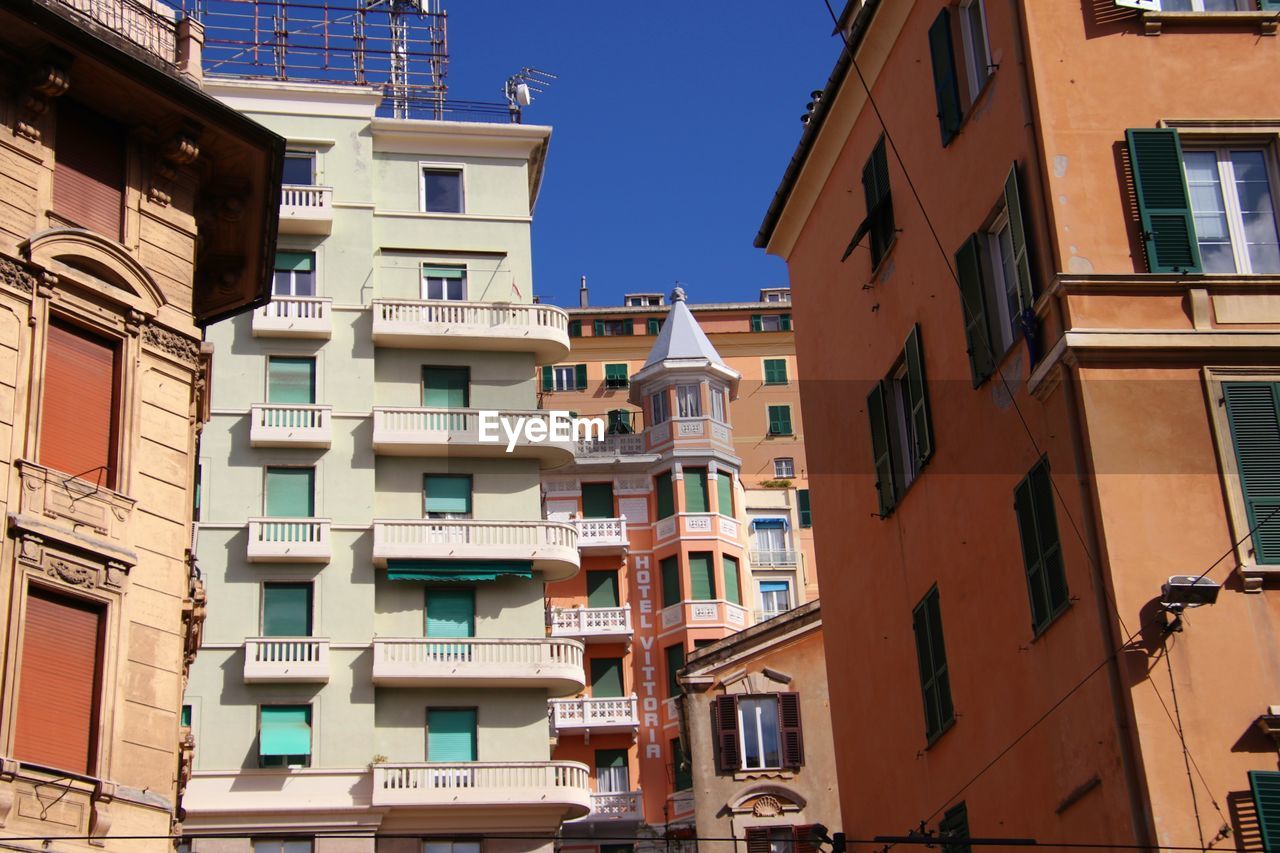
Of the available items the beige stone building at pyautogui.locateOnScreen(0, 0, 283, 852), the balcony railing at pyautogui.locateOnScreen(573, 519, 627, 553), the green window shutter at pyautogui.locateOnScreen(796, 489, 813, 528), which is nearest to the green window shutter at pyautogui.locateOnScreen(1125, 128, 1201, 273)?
the beige stone building at pyautogui.locateOnScreen(0, 0, 283, 852)

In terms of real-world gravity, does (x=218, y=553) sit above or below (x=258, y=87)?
below

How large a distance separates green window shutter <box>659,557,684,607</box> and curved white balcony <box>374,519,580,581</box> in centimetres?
2065

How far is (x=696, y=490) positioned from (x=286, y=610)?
26.3m

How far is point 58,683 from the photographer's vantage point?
801 inches

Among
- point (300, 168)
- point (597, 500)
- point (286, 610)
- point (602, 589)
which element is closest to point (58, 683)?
point (286, 610)

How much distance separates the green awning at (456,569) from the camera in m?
42.4

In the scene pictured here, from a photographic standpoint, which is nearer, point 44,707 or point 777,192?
point 44,707

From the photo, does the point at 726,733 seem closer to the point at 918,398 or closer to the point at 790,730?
the point at 790,730

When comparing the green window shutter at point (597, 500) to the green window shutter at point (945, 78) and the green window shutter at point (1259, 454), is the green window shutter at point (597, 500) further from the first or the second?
the green window shutter at point (1259, 454)

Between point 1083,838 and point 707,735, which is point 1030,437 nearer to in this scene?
point 1083,838

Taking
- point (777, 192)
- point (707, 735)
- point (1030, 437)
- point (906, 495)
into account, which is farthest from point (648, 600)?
point (1030, 437)

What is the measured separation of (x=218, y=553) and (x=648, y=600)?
25.2m

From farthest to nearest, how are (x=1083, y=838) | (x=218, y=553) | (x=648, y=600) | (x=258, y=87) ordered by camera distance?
1. (x=648, y=600)
2. (x=258, y=87)
3. (x=218, y=553)
4. (x=1083, y=838)

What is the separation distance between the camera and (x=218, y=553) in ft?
137
